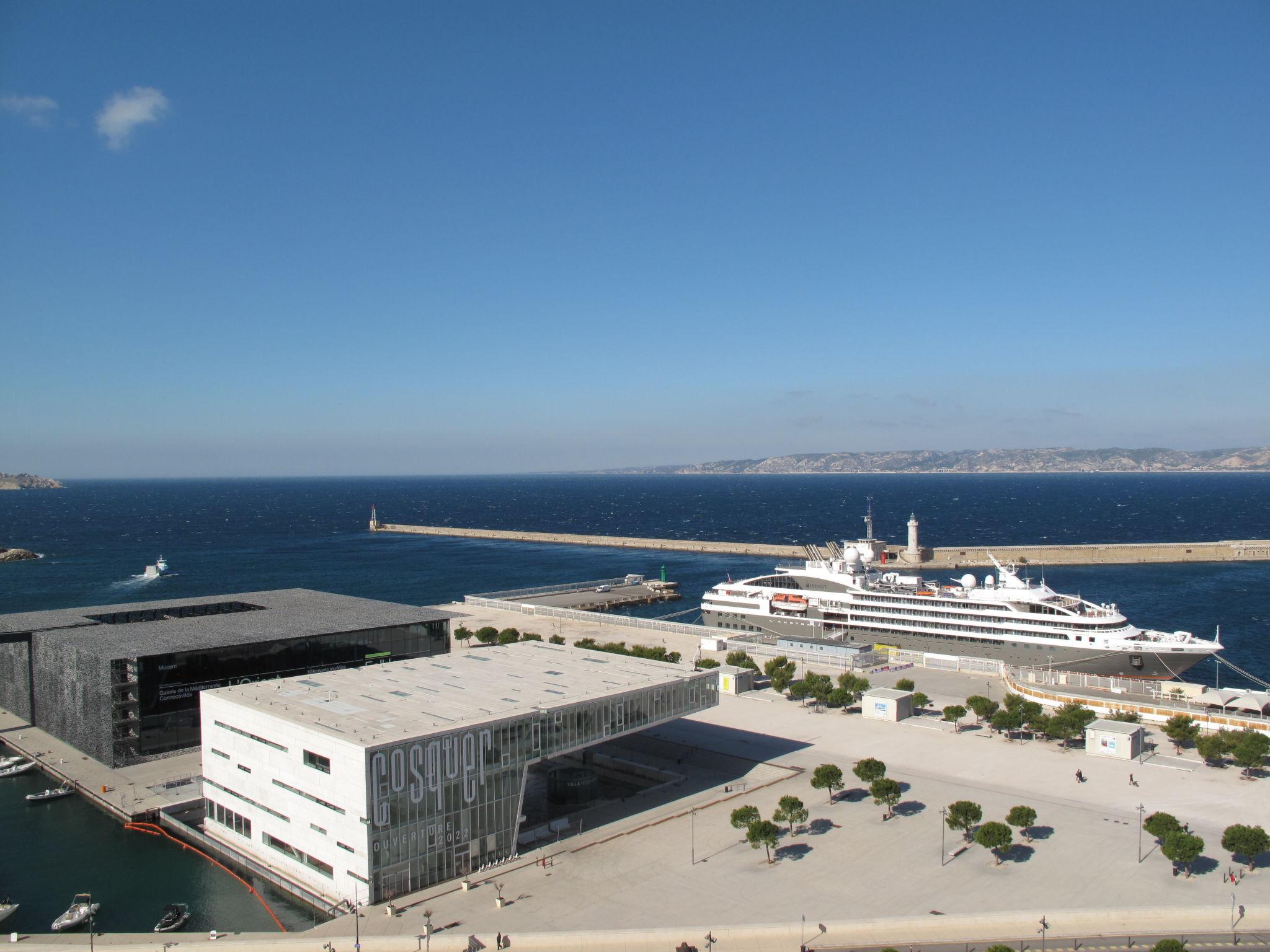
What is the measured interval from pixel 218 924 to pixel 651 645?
46.0 m

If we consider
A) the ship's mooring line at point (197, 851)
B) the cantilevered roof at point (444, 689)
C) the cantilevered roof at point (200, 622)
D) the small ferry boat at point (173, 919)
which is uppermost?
Result: the cantilevered roof at point (200, 622)

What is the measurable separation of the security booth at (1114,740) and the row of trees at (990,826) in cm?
1151

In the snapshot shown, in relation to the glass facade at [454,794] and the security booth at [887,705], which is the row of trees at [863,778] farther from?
the security booth at [887,705]

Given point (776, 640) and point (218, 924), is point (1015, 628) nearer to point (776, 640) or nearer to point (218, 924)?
point (776, 640)

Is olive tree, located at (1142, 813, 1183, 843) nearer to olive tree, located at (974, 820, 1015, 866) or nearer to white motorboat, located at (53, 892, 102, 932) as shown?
olive tree, located at (974, 820, 1015, 866)

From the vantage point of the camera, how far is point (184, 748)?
48.7 m

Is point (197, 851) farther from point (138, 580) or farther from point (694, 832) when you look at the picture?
point (138, 580)

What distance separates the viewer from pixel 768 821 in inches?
1334

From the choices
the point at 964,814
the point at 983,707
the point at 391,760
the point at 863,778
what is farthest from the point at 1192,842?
the point at 391,760

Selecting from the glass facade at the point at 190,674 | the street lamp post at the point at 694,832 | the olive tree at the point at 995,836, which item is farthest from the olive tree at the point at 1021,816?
the glass facade at the point at 190,674

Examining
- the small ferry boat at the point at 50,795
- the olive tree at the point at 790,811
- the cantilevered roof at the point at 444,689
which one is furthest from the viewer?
the small ferry boat at the point at 50,795

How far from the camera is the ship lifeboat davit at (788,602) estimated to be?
80562 millimetres

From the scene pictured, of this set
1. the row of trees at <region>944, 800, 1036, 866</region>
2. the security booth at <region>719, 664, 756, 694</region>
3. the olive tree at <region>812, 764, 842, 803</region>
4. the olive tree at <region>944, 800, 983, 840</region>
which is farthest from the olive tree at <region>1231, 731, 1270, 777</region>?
the security booth at <region>719, 664, 756, 694</region>

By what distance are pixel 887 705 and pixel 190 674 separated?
38.9 m
